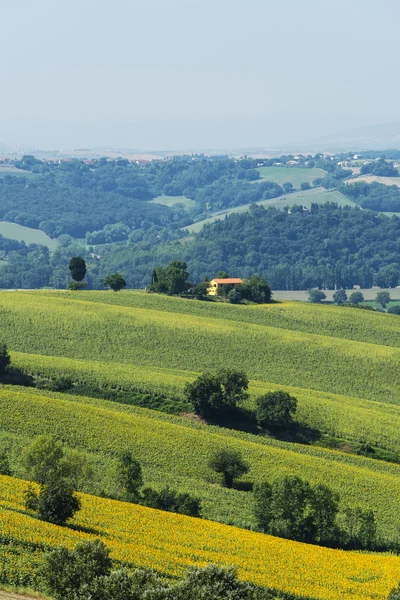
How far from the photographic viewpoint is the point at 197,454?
304ft

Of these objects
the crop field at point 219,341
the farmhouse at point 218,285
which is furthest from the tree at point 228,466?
the farmhouse at point 218,285

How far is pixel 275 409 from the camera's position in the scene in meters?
105

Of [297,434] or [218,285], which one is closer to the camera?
[297,434]

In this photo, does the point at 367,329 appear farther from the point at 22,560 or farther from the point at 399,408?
the point at 22,560

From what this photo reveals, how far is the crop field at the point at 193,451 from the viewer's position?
8525 centimetres

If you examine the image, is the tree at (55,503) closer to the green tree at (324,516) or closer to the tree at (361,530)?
the green tree at (324,516)

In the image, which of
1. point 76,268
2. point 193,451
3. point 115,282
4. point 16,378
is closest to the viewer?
point 193,451

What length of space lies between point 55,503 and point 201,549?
31.0 ft

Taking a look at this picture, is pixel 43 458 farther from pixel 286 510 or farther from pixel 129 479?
pixel 286 510

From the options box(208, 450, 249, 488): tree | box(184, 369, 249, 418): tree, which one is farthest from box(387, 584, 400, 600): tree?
box(184, 369, 249, 418): tree

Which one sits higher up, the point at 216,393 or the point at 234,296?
the point at 234,296

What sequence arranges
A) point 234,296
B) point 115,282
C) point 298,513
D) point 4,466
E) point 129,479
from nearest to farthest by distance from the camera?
1. point 4,466
2. point 298,513
3. point 129,479
4. point 234,296
5. point 115,282

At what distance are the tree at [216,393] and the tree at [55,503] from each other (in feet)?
145

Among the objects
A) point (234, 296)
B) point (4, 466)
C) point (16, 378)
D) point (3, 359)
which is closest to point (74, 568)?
point (4, 466)
